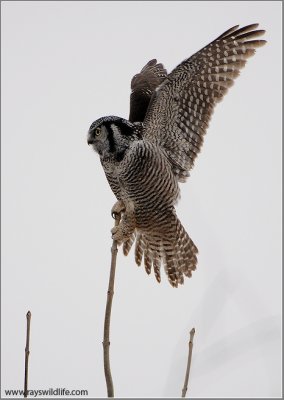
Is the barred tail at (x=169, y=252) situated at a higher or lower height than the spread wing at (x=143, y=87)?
lower

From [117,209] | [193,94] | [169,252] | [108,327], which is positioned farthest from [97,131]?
[108,327]

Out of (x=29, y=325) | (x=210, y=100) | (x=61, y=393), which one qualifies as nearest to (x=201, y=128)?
(x=210, y=100)

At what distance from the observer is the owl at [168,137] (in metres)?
4.86

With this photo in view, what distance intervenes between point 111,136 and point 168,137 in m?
0.61

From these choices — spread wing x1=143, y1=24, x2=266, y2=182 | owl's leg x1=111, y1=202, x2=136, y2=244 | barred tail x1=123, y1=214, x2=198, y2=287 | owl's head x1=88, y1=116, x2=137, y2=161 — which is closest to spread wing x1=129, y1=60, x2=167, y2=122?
spread wing x1=143, y1=24, x2=266, y2=182

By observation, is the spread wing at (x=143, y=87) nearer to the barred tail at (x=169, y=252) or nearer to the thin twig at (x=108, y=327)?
the barred tail at (x=169, y=252)

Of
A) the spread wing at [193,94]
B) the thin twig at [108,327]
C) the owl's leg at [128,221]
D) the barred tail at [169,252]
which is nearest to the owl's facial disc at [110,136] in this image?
the spread wing at [193,94]

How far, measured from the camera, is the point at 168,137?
513 cm

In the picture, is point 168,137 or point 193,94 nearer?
point 193,94

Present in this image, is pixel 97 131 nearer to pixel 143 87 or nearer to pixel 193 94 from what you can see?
pixel 193 94

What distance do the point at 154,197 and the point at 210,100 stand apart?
2.86ft

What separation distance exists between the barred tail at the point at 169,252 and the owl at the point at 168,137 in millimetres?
141

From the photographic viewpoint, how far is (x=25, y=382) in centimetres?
201

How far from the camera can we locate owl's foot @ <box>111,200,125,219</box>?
4.54 metres
